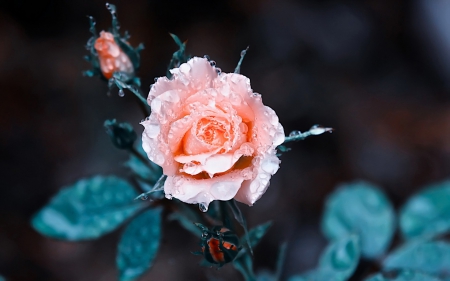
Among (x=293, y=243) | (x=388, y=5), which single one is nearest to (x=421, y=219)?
(x=293, y=243)

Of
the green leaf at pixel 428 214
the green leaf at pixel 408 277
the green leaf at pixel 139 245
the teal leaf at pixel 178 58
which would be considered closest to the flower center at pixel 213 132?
the teal leaf at pixel 178 58

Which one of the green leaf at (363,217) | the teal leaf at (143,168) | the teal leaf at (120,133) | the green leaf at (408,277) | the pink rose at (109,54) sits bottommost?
the green leaf at (408,277)

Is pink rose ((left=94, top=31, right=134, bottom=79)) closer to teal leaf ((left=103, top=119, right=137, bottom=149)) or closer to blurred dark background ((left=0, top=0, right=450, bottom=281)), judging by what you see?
teal leaf ((left=103, top=119, right=137, bottom=149))

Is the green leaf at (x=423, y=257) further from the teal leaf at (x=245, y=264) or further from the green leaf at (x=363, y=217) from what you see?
the teal leaf at (x=245, y=264)

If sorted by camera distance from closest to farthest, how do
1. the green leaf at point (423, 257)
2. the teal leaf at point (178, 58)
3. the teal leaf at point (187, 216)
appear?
the teal leaf at point (178, 58) → the teal leaf at point (187, 216) → the green leaf at point (423, 257)

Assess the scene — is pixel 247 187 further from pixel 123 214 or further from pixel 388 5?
pixel 388 5

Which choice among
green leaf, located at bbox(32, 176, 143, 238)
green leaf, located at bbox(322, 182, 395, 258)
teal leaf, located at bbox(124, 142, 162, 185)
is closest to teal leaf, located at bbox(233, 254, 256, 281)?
teal leaf, located at bbox(124, 142, 162, 185)
